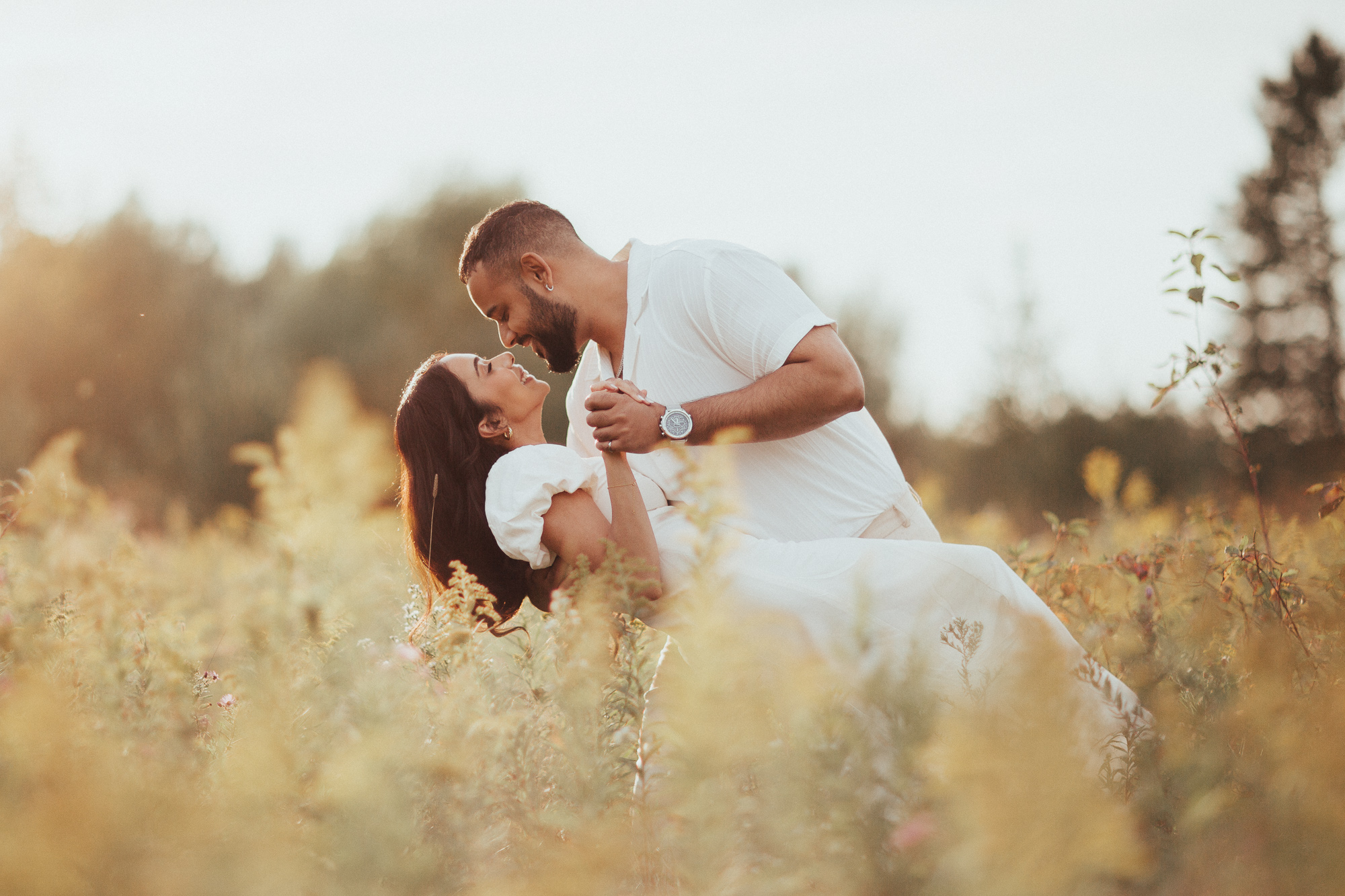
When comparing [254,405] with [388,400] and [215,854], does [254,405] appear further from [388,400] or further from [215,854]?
[215,854]

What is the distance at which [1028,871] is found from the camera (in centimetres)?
98

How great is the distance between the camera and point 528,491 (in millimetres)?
2758

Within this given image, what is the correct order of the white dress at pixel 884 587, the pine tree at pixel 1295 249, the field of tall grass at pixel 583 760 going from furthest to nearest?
the pine tree at pixel 1295 249, the white dress at pixel 884 587, the field of tall grass at pixel 583 760

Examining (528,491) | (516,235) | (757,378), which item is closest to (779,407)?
(757,378)

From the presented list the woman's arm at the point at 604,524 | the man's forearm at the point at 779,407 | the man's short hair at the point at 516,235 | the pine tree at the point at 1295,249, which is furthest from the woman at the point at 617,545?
the pine tree at the point at 1295,249

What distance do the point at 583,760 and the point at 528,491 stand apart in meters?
1.25

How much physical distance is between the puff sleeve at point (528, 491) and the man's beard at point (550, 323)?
0.81 meters

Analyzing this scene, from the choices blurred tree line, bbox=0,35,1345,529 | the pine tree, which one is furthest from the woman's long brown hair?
the pine tree

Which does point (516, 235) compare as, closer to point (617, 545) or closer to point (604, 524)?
point (604, 524)

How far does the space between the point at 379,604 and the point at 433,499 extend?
4.01ft

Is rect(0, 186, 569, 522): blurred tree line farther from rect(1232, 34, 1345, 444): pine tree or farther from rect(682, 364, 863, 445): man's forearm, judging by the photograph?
rect(1232, 34, 1345, 444): pine tree

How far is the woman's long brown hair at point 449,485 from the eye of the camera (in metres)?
3.07

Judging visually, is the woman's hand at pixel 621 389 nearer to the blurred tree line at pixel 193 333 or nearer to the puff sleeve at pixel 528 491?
the puff sleeve at pixel 528 491

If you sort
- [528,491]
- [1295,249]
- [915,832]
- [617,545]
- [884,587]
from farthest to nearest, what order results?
[1295,249] < [528,491] < [617,545] < [884,587] < [915,832]
